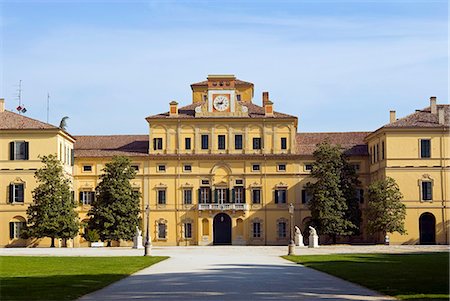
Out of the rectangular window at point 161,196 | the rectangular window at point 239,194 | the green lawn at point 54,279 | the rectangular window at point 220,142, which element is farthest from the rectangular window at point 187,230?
the green lawn at point 54,279

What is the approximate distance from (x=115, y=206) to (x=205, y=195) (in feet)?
33.0

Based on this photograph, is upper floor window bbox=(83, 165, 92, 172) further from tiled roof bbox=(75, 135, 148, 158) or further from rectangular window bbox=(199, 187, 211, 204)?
rectangular window bbox=(199, 187, 211, 204)

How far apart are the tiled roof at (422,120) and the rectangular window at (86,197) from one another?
2351 cm

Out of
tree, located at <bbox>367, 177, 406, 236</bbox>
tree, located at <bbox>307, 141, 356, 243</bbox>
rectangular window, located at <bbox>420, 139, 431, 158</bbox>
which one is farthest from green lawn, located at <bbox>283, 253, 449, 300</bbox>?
rectangular window, located at <bbox>420, 139, 431, 158</bbox>

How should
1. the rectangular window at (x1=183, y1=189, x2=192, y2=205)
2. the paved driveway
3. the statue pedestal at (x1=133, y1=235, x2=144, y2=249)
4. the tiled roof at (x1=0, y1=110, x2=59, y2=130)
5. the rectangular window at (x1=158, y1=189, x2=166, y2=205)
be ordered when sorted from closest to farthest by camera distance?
the paved driveway
the statue pedestal at (x1=133, y1=235, x2=144, y2=249)
the tiled roof at (x1=0, y1=110, x2=59, y2=130)
the rectangular window at (x1=158, y1=189, x2=166, y2=205)
the rectangular window at (x1=183, y1=189, x2=192, y2=205)

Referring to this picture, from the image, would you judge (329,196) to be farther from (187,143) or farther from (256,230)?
(187,143)

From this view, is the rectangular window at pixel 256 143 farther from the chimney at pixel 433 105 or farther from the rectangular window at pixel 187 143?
the chimney at pixel 433 105

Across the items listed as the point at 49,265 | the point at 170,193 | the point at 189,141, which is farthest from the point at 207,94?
the point at 49,265

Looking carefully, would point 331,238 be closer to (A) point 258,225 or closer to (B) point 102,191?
(A) point 258,225

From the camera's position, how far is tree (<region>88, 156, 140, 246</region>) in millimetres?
59188

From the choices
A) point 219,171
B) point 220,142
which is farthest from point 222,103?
point 219,171

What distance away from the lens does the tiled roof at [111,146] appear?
6806cm

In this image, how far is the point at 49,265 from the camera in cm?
3055

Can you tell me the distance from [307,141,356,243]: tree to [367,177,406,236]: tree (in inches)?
66.4
